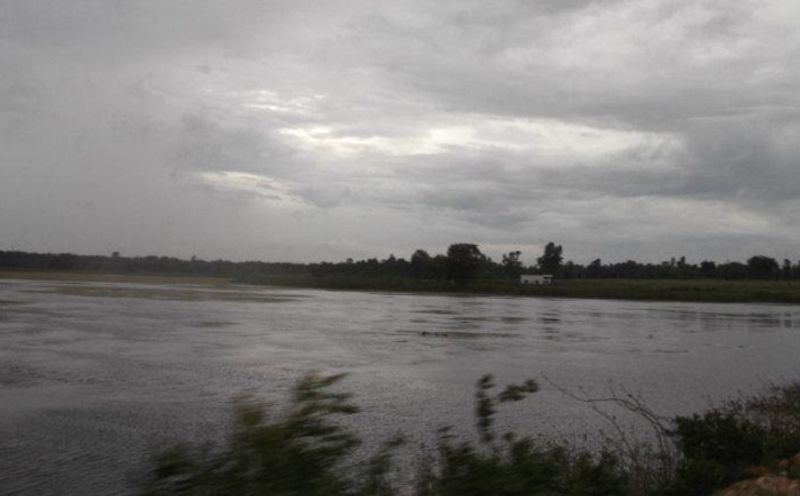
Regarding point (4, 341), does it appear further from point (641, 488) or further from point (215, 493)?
point (215, 493)

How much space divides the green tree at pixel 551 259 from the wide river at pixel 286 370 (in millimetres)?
104806

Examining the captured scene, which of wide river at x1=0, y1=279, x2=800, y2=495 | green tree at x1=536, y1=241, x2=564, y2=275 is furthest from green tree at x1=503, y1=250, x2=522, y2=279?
wide river at x1=0, y1=279, x2=800, y2=495

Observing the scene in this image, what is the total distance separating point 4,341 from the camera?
25641 millimetres

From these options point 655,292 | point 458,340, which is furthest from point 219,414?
point 655,292

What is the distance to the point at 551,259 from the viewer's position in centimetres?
→ 14938

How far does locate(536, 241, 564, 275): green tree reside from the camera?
488ft

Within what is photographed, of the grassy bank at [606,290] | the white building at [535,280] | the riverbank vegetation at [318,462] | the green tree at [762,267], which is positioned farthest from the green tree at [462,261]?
the riverbank vegetation at [318,462]

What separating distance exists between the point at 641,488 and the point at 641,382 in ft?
41.0

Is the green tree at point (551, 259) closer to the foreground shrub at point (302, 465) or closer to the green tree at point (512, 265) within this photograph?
the green tree at point (512, 265)

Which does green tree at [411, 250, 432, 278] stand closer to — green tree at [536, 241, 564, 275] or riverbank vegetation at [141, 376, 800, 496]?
green tree at [536, 241, 564, 275]

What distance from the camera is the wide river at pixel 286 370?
1280 cm

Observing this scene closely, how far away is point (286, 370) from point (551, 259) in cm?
13185

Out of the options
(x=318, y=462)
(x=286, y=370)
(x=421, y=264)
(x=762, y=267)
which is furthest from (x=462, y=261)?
(x=318, y=462)

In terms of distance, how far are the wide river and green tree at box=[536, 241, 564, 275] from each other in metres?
105
